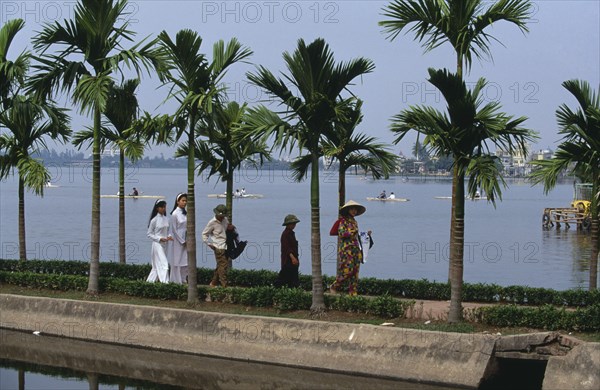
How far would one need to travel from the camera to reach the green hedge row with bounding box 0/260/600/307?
16609mm

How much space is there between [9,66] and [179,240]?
4906mm

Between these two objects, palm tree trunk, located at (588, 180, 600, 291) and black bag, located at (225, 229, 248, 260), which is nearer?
palm tree trunk, located at (588, 180, 600, 291)

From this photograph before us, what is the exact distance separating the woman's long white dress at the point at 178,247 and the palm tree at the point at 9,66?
13.2ft

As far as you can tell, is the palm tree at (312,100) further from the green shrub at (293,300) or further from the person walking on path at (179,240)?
the person walking on path at (179,240)

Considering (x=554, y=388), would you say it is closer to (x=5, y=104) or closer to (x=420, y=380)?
(x=420, y=380)

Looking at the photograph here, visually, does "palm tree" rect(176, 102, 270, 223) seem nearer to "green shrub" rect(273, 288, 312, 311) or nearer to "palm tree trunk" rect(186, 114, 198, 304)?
"palm tree trunk" rect(186, 114, 198, 304)

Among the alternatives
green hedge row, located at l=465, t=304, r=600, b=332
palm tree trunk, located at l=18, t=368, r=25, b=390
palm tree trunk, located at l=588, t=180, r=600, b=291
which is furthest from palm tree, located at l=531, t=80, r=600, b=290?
palm tree trunk, located at l=18, t=368, r=25, b=390

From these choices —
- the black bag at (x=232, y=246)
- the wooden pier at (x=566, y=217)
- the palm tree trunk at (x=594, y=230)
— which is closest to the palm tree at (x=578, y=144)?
the palm tree trunk at (x=594, y=230)

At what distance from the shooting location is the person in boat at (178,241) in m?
19.1

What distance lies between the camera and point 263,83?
16047mm

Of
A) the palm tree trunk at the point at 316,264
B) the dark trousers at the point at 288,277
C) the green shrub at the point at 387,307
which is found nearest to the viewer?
the green shrub at the point at 387,307

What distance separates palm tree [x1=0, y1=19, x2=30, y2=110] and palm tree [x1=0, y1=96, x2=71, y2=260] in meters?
0.25

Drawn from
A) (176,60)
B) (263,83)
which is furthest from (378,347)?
(176,60)

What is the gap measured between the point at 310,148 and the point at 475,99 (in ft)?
9.77
